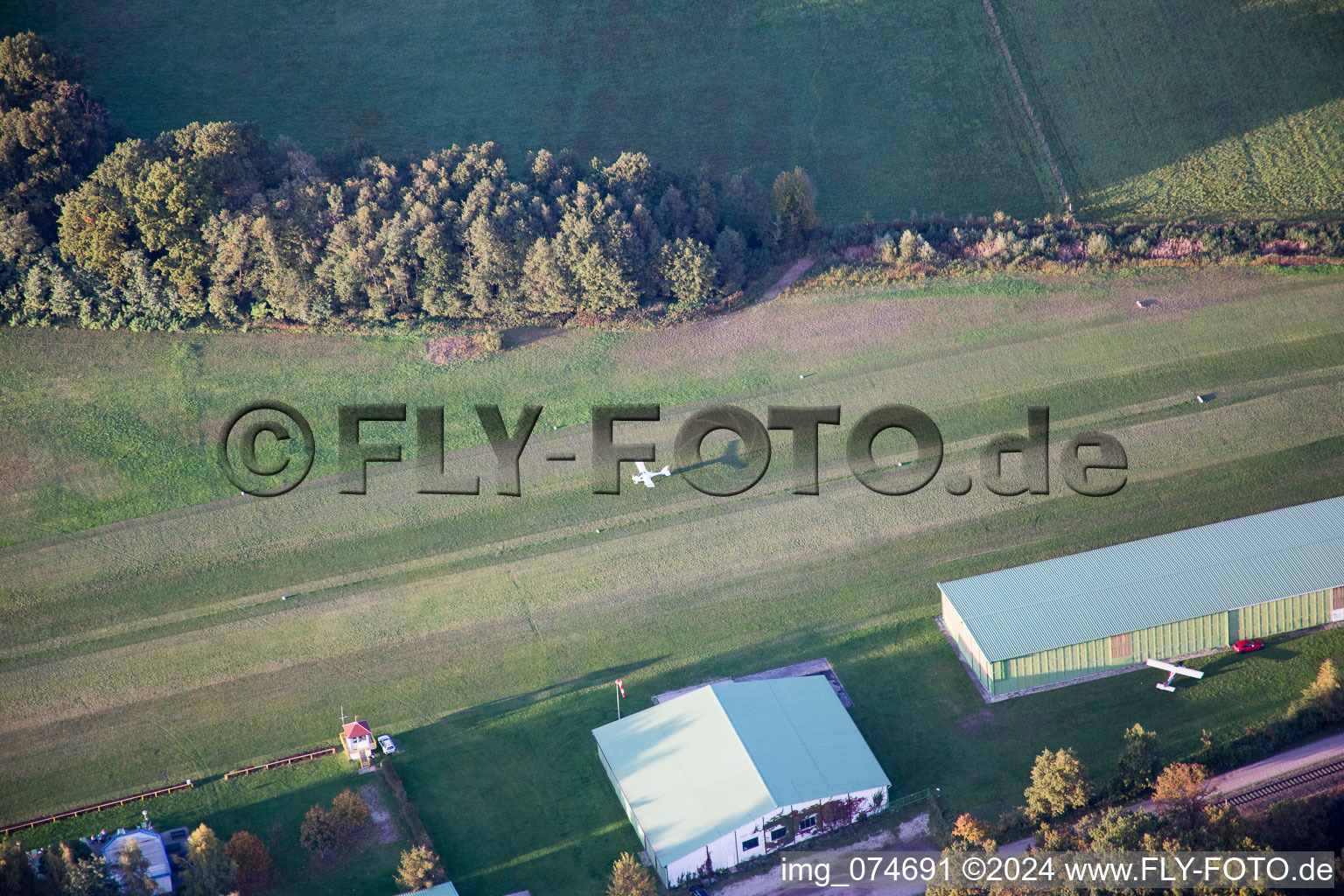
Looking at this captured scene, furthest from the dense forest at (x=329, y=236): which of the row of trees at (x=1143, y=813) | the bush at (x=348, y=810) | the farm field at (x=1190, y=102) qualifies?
the row of trees at (x=1143, y=813)

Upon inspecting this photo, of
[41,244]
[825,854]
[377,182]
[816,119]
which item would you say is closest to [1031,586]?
[825,854]

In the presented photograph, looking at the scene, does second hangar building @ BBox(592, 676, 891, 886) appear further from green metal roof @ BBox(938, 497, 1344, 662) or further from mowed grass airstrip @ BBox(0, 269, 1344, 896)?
green metal roof @ BBox(938, 497, 1344, 662)

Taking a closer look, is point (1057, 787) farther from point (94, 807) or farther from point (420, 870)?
point (94, 807)

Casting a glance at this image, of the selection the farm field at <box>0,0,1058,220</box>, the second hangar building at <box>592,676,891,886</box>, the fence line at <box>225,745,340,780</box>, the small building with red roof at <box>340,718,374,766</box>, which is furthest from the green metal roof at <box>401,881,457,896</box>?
the farm field at <box>0,0,1058,220</box>

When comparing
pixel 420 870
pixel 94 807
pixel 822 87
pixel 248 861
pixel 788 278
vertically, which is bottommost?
pixel 420 870

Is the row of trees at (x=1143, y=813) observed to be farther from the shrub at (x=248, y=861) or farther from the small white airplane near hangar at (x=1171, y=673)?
the shrub at (x=248, y=861)

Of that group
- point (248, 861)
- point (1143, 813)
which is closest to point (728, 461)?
point (1143, 813)
